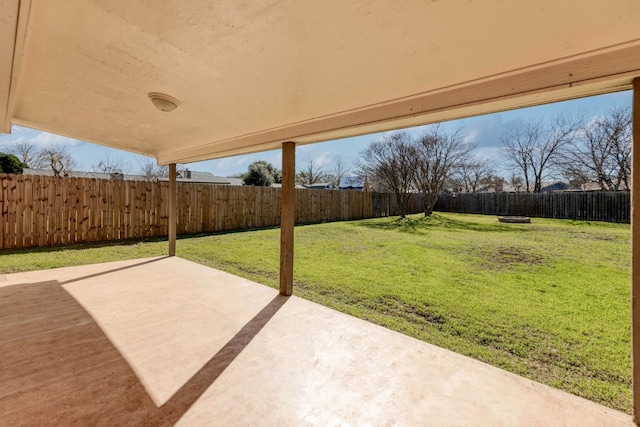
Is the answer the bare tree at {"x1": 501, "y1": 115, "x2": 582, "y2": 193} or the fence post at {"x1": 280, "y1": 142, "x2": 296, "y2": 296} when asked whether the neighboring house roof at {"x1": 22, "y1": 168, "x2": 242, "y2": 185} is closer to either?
the fence post at {"x1": 280, "y1": 142, "x2": 296, "y2": 296}

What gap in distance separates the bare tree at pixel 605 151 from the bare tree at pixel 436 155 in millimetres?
8026

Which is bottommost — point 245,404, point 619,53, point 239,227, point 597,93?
point 245,404

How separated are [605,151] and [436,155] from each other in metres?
10.2

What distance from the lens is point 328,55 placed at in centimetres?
170

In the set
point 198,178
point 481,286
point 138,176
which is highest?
point 198,178

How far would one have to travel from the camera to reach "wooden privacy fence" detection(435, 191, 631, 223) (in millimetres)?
11031

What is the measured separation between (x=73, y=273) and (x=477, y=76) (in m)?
5.44

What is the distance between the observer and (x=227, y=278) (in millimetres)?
4094

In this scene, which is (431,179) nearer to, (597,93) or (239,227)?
(239,227)

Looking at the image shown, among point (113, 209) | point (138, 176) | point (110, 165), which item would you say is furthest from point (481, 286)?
point (138, 176)

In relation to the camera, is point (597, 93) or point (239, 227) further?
point (239, 227)

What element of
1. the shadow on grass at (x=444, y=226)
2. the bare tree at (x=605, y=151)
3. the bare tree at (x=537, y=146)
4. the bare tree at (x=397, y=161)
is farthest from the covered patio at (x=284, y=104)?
the bare tree at (x=537, y=146)

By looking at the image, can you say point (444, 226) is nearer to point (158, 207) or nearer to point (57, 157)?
point (158, 207)

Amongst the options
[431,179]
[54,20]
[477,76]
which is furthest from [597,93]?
[431,179]
